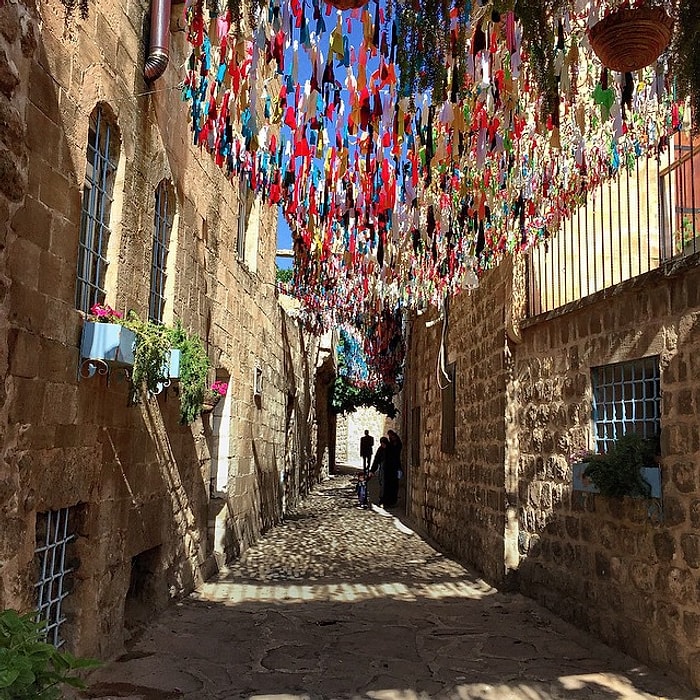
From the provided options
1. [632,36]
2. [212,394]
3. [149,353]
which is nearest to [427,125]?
[632,36]

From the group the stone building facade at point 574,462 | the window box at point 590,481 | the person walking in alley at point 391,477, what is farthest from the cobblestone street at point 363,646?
the person walking in alley at point 391,477

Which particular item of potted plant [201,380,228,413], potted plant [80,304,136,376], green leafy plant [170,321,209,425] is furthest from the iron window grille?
potted plant [201,380,228,413]

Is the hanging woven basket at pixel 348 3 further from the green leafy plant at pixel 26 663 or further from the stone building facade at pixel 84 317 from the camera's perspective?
the green leafy plant at pixel 26 663

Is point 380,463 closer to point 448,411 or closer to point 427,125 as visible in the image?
point 448,411

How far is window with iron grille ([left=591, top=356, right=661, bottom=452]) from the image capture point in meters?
5.41

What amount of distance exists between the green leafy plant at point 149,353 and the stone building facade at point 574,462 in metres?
3.33

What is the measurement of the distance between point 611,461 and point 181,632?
345 centimetres

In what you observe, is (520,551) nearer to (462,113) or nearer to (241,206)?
(462,113)

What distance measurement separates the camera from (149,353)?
4887mm

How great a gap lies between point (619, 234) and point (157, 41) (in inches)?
163

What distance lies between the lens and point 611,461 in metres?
5.37

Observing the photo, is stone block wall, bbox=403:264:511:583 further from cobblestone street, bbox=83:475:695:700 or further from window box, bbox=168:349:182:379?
window box, bbox=168:349:182:379

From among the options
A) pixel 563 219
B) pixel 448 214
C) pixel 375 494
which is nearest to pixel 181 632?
pixel 448 214

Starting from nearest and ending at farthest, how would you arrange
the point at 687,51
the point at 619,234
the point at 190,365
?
the point at 687,51, the point at 190,365, the point at 619,234
